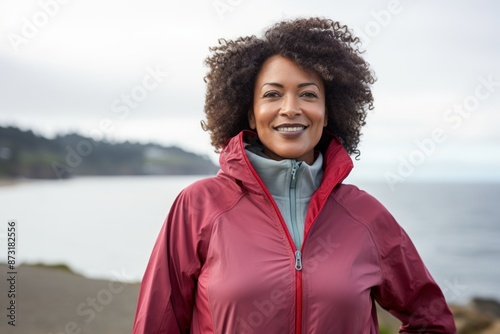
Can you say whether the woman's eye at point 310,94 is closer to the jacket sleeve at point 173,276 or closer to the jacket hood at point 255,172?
the jacket hood at point 255,172

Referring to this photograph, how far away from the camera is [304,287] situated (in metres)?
2.03

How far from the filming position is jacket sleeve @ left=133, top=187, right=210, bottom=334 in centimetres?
210

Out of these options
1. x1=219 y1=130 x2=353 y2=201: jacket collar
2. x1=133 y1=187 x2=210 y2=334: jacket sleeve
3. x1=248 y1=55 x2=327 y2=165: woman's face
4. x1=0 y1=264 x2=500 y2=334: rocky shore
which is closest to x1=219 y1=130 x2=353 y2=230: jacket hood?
x1=219 y1=130 x2=353 y2=201: jacket collar

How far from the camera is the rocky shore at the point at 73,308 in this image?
641cm

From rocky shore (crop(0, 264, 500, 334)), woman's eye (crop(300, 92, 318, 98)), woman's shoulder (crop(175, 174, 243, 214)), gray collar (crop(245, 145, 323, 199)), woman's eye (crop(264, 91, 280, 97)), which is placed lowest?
rocky shore (crop(0, 264, 500, 334))

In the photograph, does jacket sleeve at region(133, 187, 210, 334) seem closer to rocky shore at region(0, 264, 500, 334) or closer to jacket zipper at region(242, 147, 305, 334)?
jacket zipper at region(242, 147, 305, 334)

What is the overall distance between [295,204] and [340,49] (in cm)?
70

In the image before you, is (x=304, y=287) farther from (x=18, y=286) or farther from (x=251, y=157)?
(x=18, y=286)

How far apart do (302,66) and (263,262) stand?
77 cm

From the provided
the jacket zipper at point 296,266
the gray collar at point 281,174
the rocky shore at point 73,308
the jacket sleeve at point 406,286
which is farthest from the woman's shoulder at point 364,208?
the rocky shore at point 73,308

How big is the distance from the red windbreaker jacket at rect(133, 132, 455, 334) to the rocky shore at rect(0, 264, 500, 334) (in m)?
3.82

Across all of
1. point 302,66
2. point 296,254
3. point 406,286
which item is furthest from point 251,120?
point 406,286

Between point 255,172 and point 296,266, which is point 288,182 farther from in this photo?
point 296,266

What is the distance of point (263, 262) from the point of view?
2.05 m
